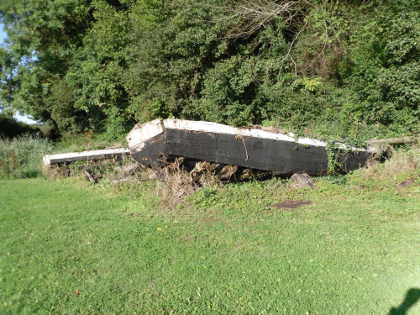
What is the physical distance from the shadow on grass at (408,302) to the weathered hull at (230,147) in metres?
4.35

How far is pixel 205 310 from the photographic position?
3006 mm

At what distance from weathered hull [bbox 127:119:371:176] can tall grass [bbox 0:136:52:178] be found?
5882 mm

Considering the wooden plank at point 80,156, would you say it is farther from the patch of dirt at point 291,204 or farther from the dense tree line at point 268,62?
the patch of dirt at point 291,204

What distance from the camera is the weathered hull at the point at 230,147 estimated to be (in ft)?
22.0

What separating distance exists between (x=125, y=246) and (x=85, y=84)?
12.6 meters

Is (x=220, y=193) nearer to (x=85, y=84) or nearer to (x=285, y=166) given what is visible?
(x=285, y=166)

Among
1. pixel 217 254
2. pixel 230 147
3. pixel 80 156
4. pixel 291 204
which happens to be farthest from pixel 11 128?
pixel 217 254

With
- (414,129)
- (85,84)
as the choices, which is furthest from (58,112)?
(414,129)

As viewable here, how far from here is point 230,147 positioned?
7.00m

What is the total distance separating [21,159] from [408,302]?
12.5 metres

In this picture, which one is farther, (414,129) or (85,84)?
(85,84)

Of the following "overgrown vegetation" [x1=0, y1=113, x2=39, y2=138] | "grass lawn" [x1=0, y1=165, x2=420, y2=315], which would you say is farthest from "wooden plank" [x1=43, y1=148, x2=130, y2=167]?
"overgrown vegetation" [x1=0, y1=113, x2=39, y2=138]

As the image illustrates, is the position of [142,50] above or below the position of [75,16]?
below

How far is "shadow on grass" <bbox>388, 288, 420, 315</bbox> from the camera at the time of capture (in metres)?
2.91
